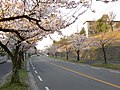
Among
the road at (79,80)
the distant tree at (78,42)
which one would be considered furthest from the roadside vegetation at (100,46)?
the road at (79,80)

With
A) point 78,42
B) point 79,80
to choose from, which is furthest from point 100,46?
point 79,80

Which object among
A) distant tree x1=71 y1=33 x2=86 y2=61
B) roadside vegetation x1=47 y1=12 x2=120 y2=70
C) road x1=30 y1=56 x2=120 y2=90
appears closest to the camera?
road x1=30 y1=56 x2=120 y2=90

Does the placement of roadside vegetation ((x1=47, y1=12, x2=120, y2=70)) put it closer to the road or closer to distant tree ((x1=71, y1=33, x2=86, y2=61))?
distant tree ((x1=71, y1=33, x2=86, y2=61))

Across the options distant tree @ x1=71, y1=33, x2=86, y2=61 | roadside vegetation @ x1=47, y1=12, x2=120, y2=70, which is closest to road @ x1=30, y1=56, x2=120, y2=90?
roadside vegetation @ x1=47, y1=12, x2=120, y2=70

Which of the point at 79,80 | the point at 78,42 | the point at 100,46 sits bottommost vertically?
the point at 79,80

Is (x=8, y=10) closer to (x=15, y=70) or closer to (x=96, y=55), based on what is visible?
(x=15, y=70)

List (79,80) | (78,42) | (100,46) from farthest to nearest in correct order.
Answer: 1. (78,42)
2. (100,46)
3. (79,80)

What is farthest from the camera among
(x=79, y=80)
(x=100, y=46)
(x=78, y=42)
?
(x=78, y=42)

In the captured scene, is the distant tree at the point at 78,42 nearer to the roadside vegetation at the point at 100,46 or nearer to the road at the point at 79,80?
the roadside vegetation at the point at 100,46

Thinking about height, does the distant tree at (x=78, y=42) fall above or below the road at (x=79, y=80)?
above

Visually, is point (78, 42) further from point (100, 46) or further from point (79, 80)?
point (79, 80)

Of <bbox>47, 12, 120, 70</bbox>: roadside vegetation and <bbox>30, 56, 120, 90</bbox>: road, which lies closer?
<bbox>30, 56, 120, 90</bbox>: road

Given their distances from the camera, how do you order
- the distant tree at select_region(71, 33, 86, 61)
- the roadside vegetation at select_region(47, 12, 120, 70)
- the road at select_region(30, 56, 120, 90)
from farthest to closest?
1. the distant tree at select_region(71, 33, 86, 61)
2. the roadside vegetation at select_region(47, 12, 120, 70)
3. the road at select_region(30, 56, 120, 90)

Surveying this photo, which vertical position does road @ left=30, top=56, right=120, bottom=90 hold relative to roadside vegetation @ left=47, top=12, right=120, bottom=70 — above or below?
below
